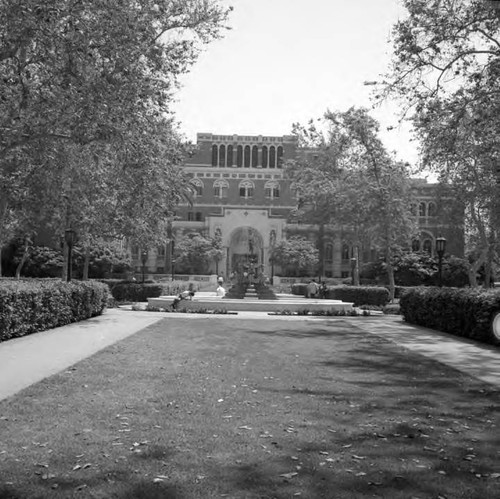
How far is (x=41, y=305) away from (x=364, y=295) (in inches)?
852

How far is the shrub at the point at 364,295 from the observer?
3262 centimetres

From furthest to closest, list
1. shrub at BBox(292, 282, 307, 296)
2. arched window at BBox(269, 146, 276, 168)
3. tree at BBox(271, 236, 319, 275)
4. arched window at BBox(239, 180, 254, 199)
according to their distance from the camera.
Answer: arched window at BBox(269, 146, 276, 168), arched window at BBox(239, 180, 254, 199), tree at BBox(271, 236, 319, 275), shrub at BBox(292, 282, 307, 296)

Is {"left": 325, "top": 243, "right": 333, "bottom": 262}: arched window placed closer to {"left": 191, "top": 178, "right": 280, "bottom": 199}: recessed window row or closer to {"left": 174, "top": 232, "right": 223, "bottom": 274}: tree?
{"left": 191, "top": 178, "right": 280, "bottom": 199}: recessed window row

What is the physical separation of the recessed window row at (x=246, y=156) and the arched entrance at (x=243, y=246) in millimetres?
11596

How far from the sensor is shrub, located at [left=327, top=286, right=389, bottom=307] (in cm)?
3262

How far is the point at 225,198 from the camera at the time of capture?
7931 centimetres

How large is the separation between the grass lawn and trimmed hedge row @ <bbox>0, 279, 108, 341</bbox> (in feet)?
11.3

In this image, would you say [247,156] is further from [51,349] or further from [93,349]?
[51,349]

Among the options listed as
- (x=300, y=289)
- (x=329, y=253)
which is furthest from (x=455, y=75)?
(x=329, y=253)

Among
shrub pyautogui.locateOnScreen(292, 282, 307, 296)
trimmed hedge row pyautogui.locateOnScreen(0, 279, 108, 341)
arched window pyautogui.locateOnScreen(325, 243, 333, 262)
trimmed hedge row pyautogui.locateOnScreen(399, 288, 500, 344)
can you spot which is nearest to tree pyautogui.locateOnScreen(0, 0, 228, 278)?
trimmed hedge row pyautogui.locateOnScreen(0, 279, 108, 341)

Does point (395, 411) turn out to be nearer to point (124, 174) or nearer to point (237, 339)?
point (237, 339)

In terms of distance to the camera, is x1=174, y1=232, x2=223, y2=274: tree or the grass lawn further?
x1=174, y1=232, x2=223, y2=274: tree

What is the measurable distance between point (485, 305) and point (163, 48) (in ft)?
36.2

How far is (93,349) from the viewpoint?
1198cm
